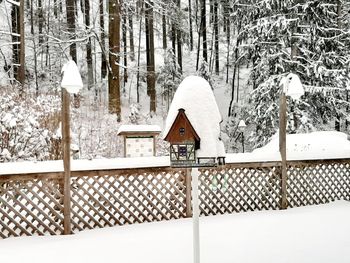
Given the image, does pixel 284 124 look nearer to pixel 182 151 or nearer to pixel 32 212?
pixel 182 151

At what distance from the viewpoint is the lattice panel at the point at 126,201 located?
18.8 feet

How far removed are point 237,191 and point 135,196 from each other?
6.41 ft

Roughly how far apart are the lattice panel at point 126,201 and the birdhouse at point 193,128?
8.58 ft

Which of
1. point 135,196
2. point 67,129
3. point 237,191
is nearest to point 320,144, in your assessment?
point 237,191

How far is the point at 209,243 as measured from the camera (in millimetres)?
4859

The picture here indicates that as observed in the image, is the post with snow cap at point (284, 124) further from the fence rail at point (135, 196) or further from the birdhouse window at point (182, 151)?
the birdhouse window at point (182, 151)

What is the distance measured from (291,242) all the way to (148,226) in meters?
2.14

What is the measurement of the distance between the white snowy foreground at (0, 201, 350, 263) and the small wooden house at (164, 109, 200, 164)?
1356 mm

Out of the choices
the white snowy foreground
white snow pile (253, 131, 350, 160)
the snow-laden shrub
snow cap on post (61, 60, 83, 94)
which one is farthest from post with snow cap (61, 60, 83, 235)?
white snow pile (253, 131, 350, 160)

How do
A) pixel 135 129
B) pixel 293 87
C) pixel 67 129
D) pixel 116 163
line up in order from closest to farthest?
pixel 67 129 < pixel 116 163 < pixel 293 87 < pixel 135 129

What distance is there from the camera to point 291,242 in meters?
4.88

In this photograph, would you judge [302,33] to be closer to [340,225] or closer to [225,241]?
[340,225]

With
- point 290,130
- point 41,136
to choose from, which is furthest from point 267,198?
point 290,130

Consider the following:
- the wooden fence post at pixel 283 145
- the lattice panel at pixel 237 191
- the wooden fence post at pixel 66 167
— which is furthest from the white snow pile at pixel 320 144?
the wooden fence post at pixel 66 167
